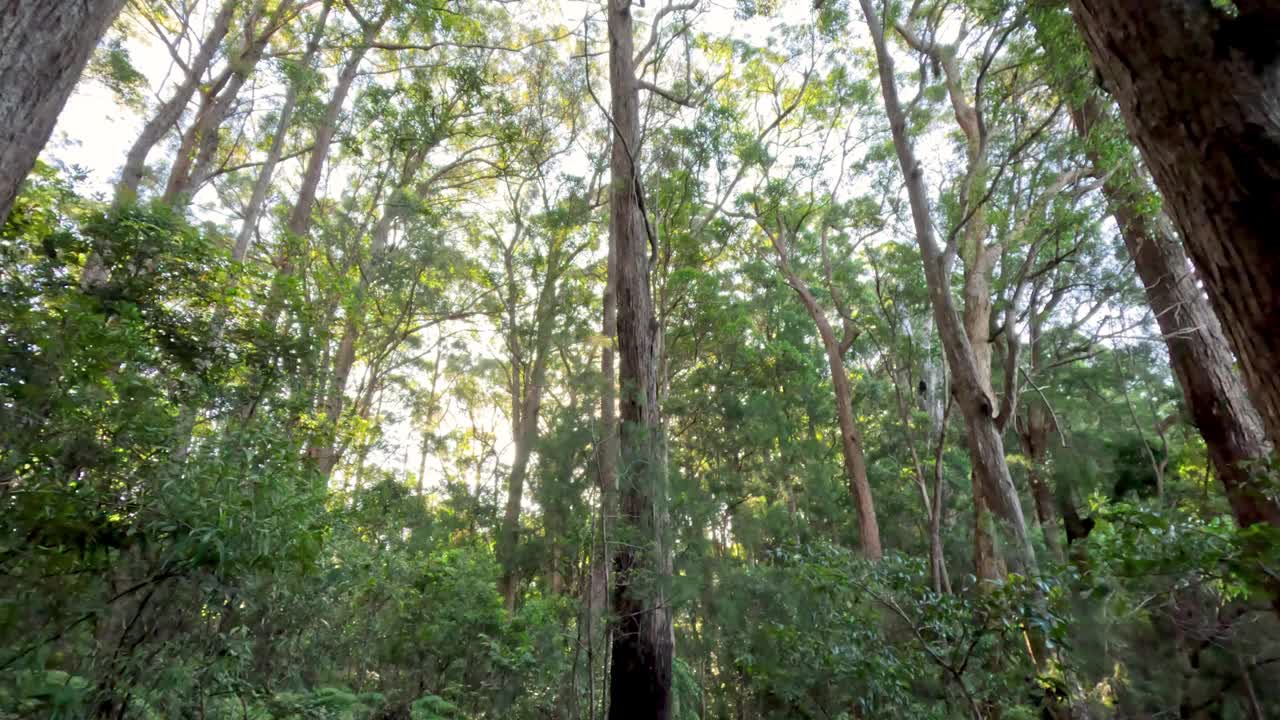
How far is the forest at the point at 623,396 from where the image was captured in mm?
2172

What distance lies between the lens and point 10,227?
2816mm

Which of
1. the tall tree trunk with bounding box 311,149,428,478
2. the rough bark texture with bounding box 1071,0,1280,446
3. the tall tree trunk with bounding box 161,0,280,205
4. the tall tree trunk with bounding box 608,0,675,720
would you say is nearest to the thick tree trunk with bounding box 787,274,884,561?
the tall tree trunk with bounding box 608,0,675,720

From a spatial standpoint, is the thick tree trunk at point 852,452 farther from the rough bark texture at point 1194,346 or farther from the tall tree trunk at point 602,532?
the tall tree trunk at point 602,532

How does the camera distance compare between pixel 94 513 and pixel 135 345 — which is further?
pixel 135 345

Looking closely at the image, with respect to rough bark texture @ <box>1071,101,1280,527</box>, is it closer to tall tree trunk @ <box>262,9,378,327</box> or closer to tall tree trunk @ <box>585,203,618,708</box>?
tall tree trunk @ <box>585,203,618,708</box>

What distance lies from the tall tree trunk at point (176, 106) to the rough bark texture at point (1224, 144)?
7741mm

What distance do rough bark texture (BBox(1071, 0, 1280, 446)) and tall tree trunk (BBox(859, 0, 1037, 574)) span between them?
3408mm

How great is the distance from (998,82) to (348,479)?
962 cm

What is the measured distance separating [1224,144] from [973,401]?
3759 millimetres

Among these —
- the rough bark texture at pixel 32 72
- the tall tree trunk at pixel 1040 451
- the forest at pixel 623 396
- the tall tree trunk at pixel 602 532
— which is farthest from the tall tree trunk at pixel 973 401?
the rough bark texture at pixel 32 72

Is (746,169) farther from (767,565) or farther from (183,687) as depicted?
(183,687)

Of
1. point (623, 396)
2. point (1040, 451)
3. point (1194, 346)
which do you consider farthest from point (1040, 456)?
point (623, 396)

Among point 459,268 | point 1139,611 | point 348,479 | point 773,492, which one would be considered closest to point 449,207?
point 459,268

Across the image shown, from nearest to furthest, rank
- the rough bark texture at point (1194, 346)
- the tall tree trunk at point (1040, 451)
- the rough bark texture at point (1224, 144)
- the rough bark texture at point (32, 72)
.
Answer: the rough bark texture at point (1224, 144) < the rough bark texture at point (32, 72) < the rough bark texture at point (1194, 346) < the tall tree trunk at point (1040, 451)
